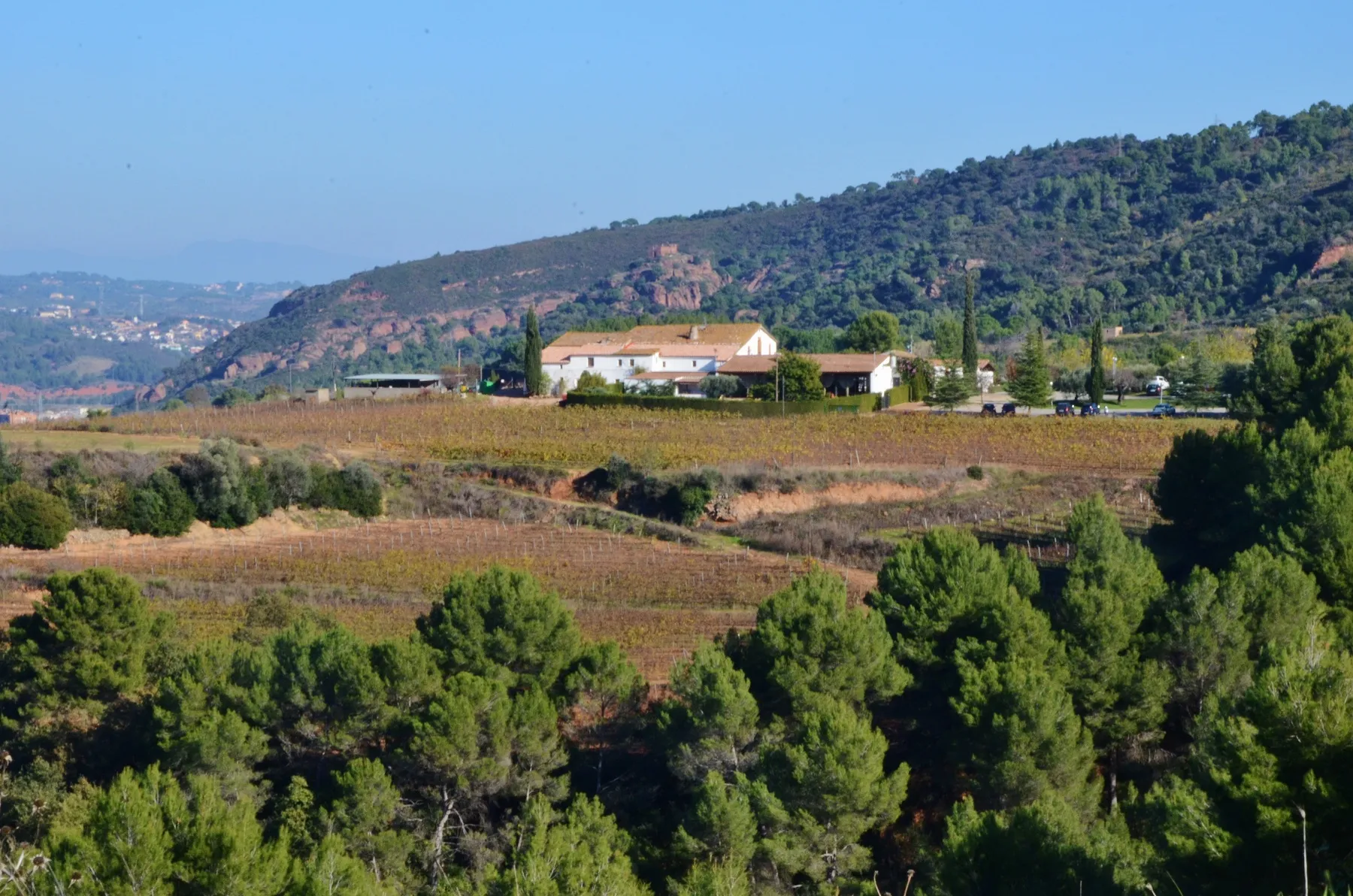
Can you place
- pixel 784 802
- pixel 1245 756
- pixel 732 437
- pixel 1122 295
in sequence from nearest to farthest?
pixel 1245 756 < pixel 784 802 < pixel 732 437 < pixel 1122 295

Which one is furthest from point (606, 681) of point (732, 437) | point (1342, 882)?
point (732, 437)

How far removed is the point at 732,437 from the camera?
52844 mm

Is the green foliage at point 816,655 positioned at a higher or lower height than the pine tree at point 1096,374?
lower

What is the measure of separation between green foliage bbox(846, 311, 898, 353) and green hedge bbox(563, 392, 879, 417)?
42.7 feet

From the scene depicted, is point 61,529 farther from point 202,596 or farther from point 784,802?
point 784,802

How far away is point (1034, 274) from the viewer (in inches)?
5763

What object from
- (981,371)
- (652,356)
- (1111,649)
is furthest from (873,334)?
(1111,649)

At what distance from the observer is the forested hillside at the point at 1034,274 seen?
114125 mm

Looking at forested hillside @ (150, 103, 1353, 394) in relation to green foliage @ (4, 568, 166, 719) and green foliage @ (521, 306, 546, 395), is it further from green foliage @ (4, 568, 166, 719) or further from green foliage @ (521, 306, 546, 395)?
green foliage @ (4, 568, 166, 719)

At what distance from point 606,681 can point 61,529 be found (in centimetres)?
2255

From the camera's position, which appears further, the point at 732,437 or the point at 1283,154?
the point at 1283,154

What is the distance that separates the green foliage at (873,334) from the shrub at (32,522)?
44.3 metres

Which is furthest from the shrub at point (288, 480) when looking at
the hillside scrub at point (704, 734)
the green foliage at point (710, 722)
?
the green foliage at point (710, 722)

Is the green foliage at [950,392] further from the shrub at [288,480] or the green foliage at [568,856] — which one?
the green foliage at [568,856]
